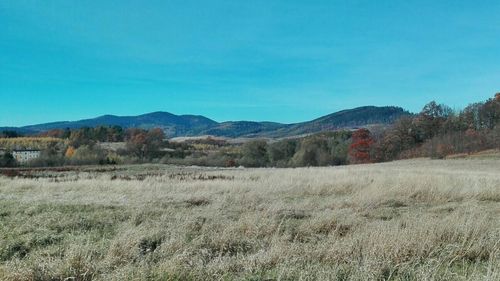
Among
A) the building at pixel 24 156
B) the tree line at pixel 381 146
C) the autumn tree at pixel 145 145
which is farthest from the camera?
the autumn tree at pixel 145 145

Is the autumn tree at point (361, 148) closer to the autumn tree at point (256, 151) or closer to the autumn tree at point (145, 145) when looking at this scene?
the autumn tree at point (256, 151)

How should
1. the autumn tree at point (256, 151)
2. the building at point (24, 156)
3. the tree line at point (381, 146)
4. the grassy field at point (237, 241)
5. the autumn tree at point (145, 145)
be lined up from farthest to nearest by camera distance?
the autumn tree at point (145, 145) < the autumn tree at point (256, 151) < the tree line at point (381, 146) < the building at point (24, 156) < the grassy field at point (237, 241)

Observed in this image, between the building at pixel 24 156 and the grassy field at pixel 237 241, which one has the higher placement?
the building at pixel 24 156

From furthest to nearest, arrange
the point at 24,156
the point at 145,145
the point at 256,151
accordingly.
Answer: the point at 145,145
the point at 256,151
the point at 24,156

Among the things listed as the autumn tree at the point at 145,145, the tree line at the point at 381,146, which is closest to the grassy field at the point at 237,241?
the tree line at the point at 381,146

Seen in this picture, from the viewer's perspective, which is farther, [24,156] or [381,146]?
[24,156]

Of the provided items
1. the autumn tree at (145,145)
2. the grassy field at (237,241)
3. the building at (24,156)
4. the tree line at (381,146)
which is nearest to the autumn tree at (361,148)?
the tree line at (381,146)

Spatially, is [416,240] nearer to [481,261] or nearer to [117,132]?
[481,261]

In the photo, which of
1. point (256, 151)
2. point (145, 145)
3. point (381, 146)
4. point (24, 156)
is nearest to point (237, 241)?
point (381, 146)

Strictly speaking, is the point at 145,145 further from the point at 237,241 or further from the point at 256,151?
the point at 237,241

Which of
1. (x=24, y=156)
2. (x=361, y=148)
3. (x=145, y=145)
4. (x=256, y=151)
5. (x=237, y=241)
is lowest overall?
(x=237, y=241)

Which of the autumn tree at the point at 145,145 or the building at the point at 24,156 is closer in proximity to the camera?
the building at the point at 24,156

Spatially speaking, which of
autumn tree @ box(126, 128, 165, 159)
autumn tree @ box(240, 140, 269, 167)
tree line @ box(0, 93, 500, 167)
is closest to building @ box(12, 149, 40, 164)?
tree line @ box(0, 93, 500, 167)

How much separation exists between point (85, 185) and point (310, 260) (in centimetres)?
1500
